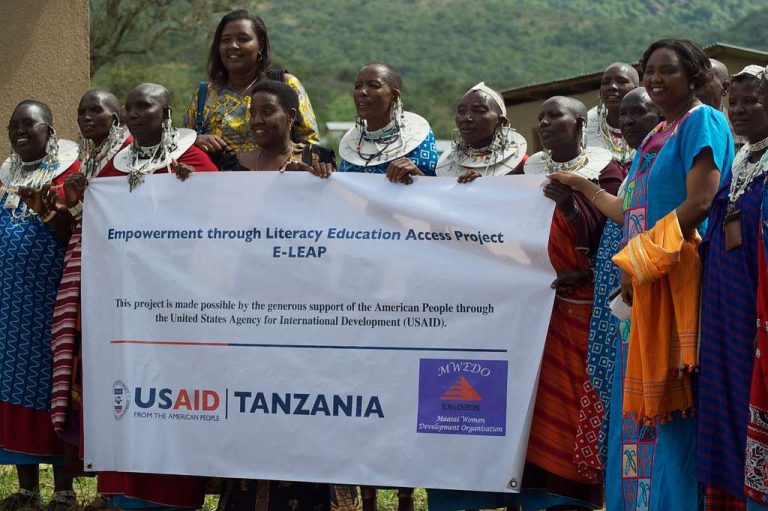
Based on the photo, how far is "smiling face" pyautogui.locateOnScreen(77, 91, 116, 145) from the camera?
230 inches

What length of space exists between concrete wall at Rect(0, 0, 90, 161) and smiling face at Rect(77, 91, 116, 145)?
3382mm

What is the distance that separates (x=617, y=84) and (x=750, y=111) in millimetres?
2411

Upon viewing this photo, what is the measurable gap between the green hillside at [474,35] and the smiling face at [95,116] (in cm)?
4590

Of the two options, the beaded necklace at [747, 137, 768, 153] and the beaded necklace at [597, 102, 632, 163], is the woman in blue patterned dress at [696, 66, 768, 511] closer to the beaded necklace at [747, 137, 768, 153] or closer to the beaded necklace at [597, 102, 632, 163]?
the beaded necklace at [747, 137, 768, 153]

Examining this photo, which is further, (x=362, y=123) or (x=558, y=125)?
(x=362, y=123)

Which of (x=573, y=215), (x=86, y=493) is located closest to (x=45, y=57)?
(x=86, y=493)

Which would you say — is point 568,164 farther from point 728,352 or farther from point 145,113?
point 145,113

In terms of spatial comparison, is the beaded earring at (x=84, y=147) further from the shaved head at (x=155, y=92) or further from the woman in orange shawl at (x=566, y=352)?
the woman in orange shawl at (x=566, y=352)

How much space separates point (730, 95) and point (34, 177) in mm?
3538

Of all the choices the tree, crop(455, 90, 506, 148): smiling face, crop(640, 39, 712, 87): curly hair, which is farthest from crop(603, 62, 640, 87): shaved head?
the tree

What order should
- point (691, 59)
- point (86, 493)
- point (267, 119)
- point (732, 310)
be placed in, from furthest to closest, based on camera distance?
point (86, 493)
point (267, 119)
point (691, 59)
point (732, 310)

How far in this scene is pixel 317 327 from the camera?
518 centimetres

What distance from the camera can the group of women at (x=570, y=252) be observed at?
4184 millimetres

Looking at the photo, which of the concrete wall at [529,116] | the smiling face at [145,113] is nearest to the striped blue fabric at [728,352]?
the smiling face at [145,113]
